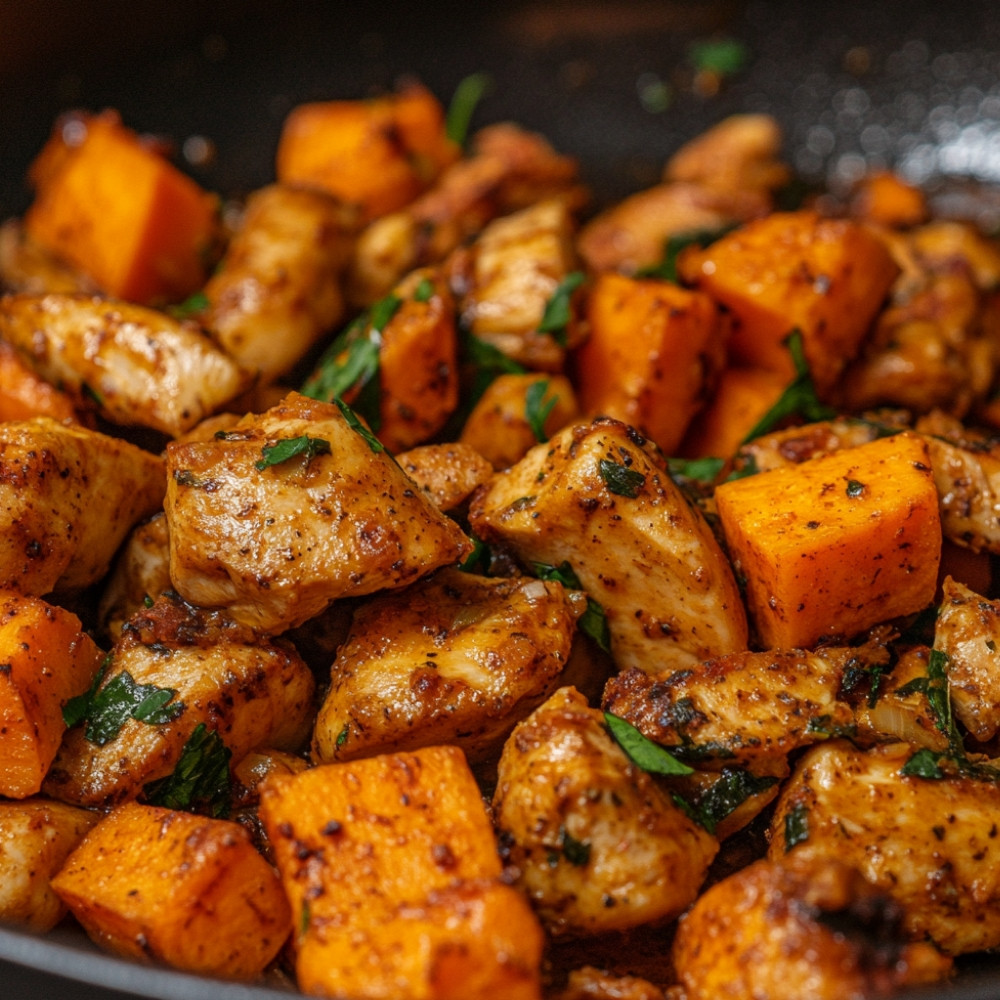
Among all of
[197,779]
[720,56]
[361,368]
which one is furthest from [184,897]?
[720,56]

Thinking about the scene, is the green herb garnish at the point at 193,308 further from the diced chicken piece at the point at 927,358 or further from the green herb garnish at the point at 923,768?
the green herb garnish at the point at 923,768

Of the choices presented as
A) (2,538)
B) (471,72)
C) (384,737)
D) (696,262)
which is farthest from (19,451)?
(471,72)

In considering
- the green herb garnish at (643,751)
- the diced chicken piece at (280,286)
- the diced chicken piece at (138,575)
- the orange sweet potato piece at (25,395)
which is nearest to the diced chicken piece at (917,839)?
the green herb garnish at (643,751)

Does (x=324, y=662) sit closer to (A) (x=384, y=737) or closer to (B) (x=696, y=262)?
(A) (x=384, y=737)

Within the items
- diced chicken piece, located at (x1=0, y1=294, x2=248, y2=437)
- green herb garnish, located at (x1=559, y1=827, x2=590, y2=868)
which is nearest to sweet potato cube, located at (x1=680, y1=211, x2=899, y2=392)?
diced chicken piece, located at (x1=0, y1=294, x2=248, y2=437)

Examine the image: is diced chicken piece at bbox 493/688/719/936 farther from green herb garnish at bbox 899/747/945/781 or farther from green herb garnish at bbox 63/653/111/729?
green herb garnish at bbox 63/653/111/729
